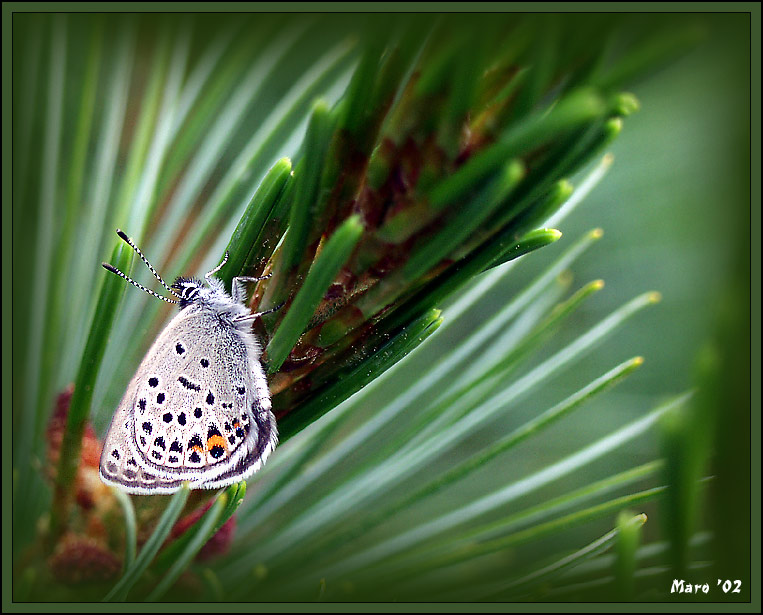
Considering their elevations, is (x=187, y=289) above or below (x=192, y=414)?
above

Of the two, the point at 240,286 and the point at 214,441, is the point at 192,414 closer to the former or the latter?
the point at 214,441

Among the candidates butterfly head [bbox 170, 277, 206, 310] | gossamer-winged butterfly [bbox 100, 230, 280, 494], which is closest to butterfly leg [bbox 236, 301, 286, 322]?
gossamer-winged butterfly [bbox 100, 230, 280, 494]

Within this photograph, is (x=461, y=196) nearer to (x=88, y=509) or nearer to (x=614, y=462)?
(x=88, y=509)

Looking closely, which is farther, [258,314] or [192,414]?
[192,414]

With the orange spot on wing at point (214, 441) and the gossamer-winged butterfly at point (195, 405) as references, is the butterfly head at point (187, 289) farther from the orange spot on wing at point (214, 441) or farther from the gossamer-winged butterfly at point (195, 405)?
the orange spot on wing at point (214, 441)

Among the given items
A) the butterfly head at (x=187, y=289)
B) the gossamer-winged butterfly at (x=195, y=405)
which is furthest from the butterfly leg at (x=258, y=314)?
the butterfly head at (x=187, y=289)

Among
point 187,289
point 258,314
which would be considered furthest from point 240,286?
point 187,289

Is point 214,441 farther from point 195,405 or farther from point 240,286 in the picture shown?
point 240,286

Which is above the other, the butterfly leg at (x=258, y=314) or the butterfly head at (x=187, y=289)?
the butterfly head at (x=187, y=289)

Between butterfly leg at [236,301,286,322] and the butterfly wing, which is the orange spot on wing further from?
butterfly leg at [236,301,286,322]
